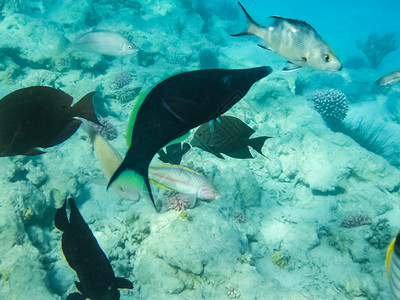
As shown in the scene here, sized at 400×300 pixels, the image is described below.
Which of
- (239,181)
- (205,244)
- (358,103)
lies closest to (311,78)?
(358,103)

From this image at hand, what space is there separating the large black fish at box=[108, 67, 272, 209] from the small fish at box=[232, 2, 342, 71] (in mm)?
1802

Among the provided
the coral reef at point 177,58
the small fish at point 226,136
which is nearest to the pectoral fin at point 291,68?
the small fish at point 226,136

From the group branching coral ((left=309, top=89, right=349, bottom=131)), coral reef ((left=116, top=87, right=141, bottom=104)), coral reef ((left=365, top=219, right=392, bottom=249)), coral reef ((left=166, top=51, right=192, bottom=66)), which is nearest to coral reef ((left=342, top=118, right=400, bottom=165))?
branching coral ((left=309, top=89, right=349, bottom=131))

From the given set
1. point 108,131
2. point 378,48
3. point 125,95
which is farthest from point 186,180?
point 378,48

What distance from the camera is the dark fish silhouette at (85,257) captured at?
152 cm

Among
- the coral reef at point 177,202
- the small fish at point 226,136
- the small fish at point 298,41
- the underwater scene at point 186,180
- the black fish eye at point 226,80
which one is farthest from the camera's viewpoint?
the coral reef at point 177,202

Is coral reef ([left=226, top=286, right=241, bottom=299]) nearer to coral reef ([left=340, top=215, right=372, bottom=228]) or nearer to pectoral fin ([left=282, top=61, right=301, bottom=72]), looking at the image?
pectoral fin ([left=282, top=61, right=301, bottom=72])

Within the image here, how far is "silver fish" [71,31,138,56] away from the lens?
4629 mm

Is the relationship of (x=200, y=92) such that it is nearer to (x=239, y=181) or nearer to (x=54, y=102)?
(x=54, y=102)

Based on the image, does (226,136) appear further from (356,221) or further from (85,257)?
(356,221)

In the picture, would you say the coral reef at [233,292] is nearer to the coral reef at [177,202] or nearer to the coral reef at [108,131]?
the coral reef at [177,202]

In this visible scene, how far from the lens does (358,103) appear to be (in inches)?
412

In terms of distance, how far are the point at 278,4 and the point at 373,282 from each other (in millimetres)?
70847

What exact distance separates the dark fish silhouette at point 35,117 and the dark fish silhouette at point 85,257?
0.45 metres
